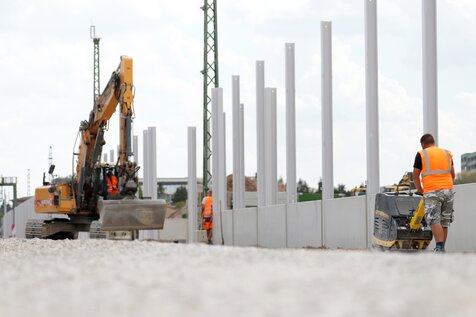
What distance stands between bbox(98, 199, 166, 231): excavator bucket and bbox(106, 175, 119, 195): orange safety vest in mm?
2557

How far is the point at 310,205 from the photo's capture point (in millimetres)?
23219

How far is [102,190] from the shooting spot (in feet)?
86.4

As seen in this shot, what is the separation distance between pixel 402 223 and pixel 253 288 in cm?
855

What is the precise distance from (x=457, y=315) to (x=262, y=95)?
2398cm

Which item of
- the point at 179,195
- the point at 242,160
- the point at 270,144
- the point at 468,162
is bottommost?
the point at 179,195

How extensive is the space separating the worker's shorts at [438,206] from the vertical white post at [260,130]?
15842 millimetres

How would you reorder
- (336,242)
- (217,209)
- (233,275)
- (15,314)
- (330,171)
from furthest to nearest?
(217,209) < (330,171) < (336,242) < (233,275) < (15,314)

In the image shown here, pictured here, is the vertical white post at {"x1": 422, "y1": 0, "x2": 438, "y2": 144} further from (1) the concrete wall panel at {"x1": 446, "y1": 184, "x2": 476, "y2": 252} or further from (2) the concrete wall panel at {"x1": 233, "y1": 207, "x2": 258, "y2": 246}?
(2) the concrete wall panel at {"x1": 233, "y1": 207, "x2": 258, "y2": 246}

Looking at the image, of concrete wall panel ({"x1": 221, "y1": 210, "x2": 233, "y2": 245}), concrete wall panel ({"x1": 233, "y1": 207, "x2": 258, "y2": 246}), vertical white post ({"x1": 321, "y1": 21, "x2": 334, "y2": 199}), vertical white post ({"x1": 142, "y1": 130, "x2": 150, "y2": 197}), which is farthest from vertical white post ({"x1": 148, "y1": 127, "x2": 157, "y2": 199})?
vertical white post ({"x1": 321, "y1": 21, "x2": 334, "y2": 199})

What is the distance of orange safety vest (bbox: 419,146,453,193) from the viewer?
13.3m

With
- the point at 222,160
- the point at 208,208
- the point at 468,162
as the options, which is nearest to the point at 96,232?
the point at 222,160

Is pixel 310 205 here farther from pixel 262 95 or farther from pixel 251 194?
pixel 251 194

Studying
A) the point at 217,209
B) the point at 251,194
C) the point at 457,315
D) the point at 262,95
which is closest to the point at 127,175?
the point at 262,95

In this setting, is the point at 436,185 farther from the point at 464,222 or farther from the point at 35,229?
the point at 35,229
